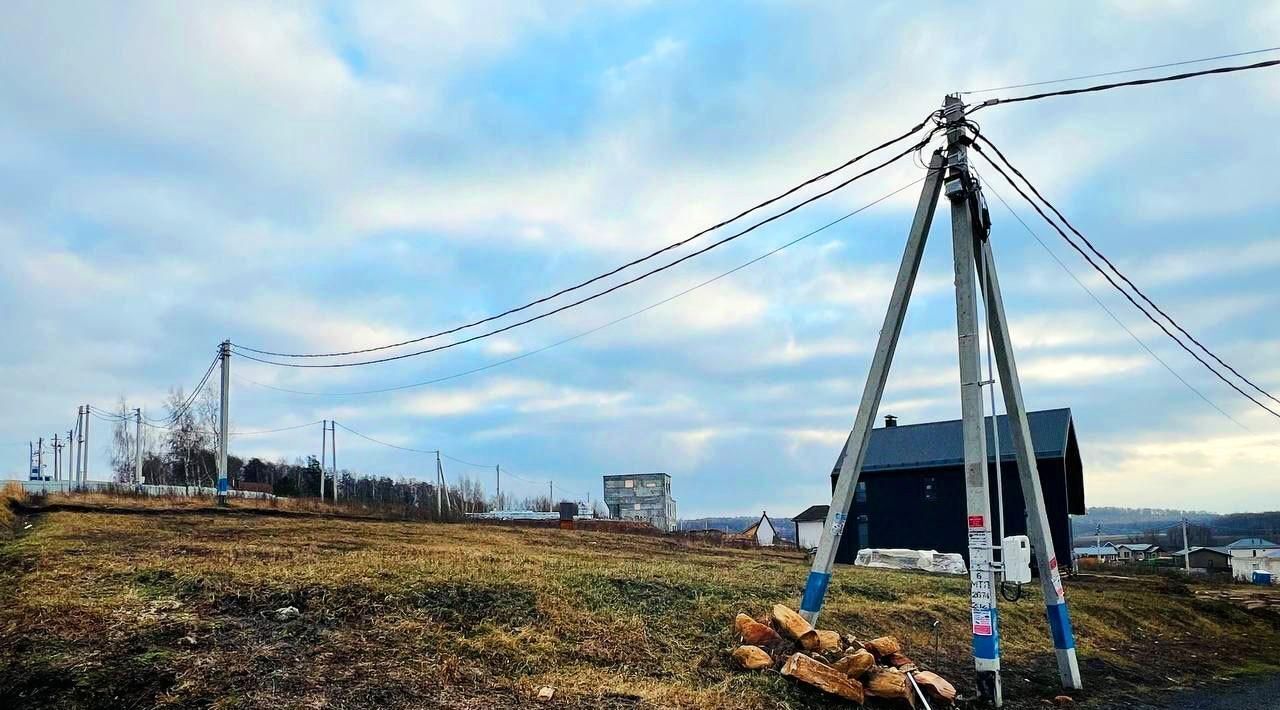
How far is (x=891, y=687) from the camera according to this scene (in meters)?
10.1

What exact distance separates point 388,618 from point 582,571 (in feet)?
19.9

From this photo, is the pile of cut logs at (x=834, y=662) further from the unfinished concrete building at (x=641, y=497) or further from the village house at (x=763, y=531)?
the unfinished concrete building at (x=641, y=497)

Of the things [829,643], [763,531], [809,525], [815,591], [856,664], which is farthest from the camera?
[763,531]

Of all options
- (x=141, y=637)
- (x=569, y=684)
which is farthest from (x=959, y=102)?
(x=141, y=637)

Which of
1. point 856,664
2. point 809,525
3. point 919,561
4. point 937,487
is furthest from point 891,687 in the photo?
point 809,525

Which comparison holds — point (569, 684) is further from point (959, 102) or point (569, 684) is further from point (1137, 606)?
point (1137, 606)

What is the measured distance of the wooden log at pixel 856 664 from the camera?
33.8 ft

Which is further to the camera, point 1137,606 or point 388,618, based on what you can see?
point 1137,606

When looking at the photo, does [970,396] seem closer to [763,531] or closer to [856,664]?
[856,664]

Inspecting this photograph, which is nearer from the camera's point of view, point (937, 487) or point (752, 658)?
point (752, 658)

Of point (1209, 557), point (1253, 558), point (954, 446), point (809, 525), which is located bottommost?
point (1209, 557)

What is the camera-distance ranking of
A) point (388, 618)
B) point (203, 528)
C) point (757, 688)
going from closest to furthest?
point (757, 688), point (388, 618), point (203, 528)

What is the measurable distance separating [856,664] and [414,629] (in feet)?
17.2

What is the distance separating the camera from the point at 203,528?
2228 centimetres
